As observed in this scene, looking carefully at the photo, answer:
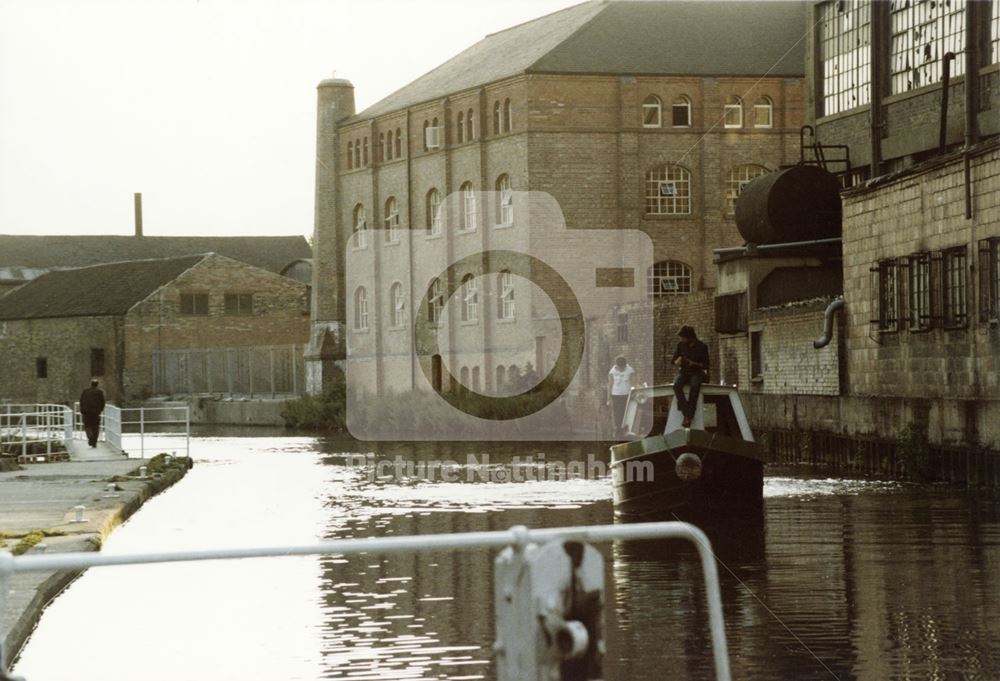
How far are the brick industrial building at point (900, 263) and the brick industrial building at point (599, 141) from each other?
52.7ft

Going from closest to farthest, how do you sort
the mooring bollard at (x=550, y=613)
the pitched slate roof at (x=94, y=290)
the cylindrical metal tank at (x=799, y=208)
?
1. the mooring bollard at (x=550, y=613)
2. the cylindrical metal tank at (x=799, y=208)
3. the pitched slate roof at (x=94, y=290)

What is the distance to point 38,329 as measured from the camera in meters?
86.8

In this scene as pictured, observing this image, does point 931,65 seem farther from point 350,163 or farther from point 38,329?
point 38,329

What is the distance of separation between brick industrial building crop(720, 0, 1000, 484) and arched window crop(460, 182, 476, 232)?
20.7m

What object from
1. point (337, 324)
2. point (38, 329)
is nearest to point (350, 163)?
point (337, 324)

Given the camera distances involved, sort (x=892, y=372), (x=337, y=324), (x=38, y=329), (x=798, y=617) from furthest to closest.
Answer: (x=38, y=329)
(x=337, y=324)
(x=892, y=372)
(x=798, y=617)

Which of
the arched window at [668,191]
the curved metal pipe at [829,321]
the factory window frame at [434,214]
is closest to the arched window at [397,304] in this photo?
the factory window frame at [434,214]

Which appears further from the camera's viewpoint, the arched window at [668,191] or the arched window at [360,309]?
the arched window at [360,309]

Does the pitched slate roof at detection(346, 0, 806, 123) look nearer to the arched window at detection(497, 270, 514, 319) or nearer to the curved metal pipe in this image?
the arched window at detection(497, 270, 514, 319)

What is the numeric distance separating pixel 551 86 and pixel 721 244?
306 inches

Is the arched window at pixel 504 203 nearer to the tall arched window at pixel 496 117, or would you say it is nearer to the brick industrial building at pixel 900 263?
the tall arched window at pixel 496 117

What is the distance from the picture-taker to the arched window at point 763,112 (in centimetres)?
6212

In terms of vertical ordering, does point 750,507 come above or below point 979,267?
below

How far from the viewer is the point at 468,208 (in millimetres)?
64000
